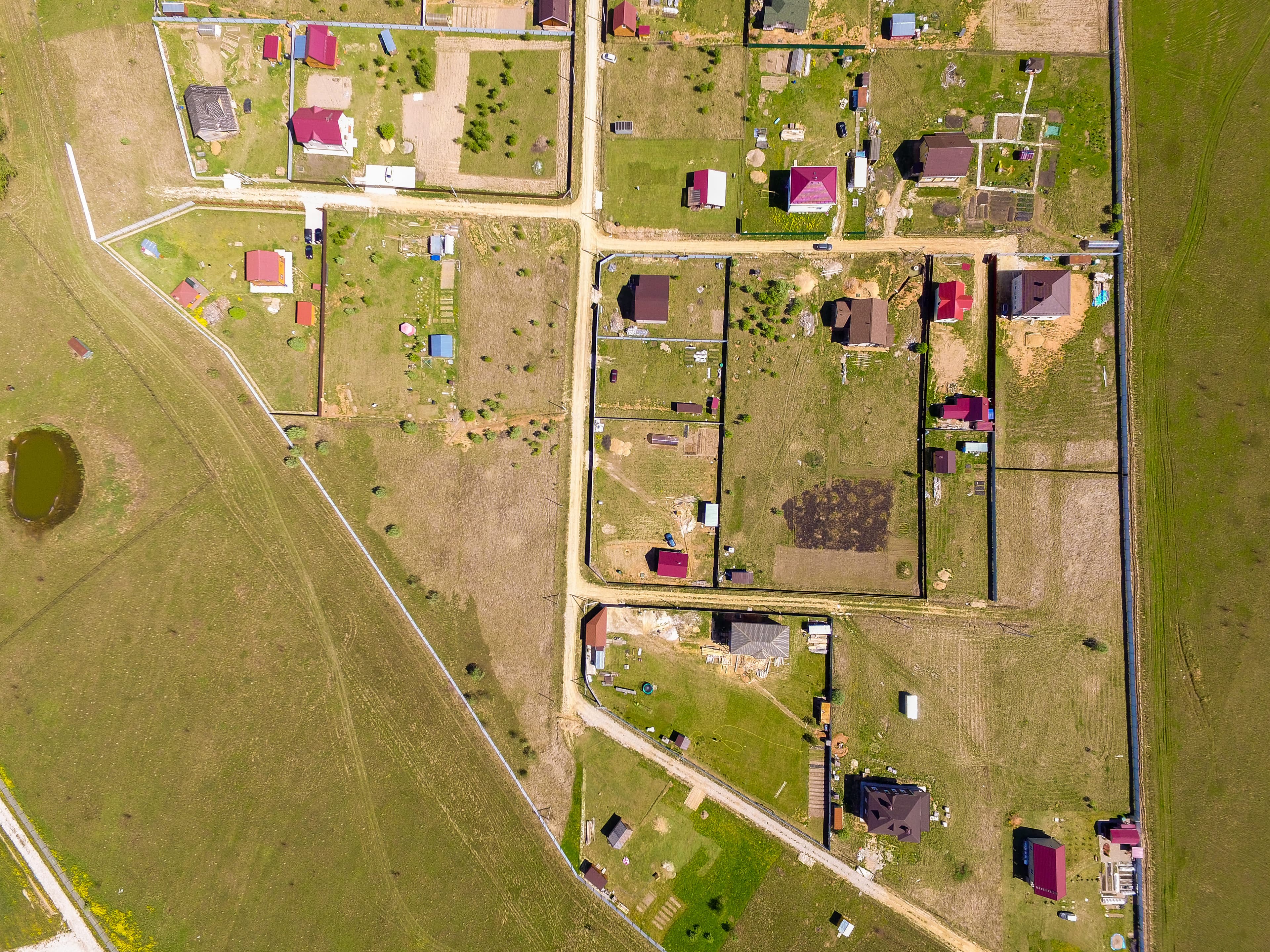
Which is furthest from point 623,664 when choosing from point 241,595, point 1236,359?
point 1236,359

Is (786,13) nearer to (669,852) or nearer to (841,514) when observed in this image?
(841,514)

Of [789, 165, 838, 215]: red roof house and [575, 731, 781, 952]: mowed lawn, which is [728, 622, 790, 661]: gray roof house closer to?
[575, 731, 781, 952]: mowed lawn

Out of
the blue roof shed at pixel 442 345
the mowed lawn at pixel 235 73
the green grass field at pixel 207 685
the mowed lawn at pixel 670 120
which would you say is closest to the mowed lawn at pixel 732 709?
the green grass field at pixel 207 685

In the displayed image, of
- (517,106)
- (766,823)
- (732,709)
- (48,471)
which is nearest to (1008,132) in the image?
(517,106)

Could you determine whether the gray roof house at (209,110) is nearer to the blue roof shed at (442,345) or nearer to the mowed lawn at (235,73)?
the mowed lawn at (235,73)

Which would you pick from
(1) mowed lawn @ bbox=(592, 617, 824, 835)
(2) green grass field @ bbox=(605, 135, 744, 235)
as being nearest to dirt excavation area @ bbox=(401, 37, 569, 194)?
(2) green grass field @ bbox=(605, 135, 744, 235)
